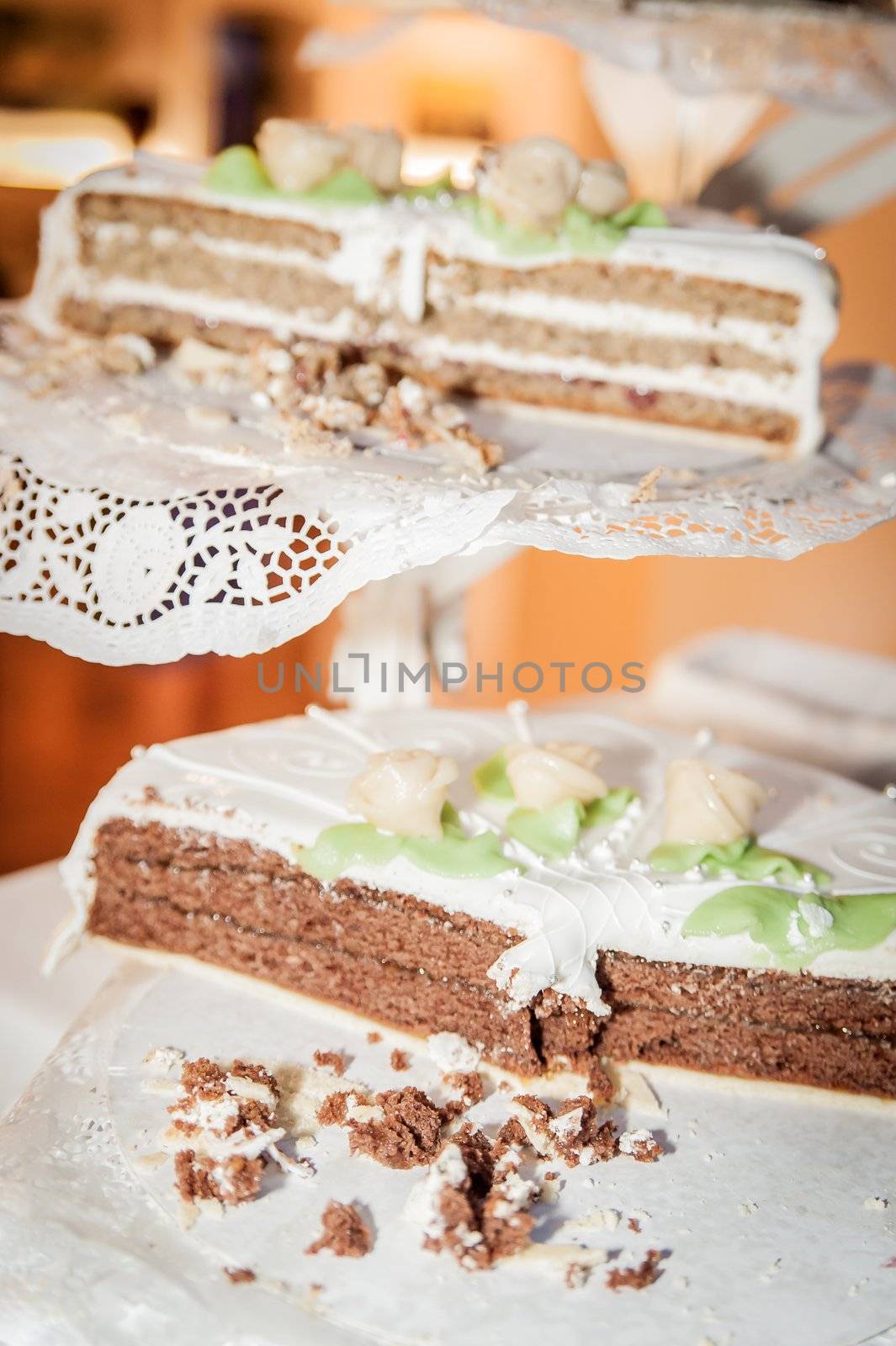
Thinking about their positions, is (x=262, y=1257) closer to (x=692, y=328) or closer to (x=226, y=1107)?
(x=226, y=1107)

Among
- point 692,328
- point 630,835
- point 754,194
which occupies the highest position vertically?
point 754,194

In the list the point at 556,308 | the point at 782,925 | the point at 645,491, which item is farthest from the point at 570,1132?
the point at 556,308

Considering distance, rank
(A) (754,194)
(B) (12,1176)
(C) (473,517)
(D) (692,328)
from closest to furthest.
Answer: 1. (C) (473,517)
2. (B) (12,1176)
3. (D) (692,328)
4. (A) (754,194)

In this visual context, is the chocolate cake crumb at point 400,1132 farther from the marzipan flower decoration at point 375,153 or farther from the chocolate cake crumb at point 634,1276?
the marzipan flower decoration at point 375,153

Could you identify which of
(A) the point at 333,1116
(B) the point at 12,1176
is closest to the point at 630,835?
(A) the point at 333,1116

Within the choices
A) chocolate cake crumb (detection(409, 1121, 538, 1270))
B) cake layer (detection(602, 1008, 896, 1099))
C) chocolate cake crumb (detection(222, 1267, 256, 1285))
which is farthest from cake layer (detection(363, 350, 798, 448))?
chocolate cake crumb (detection(222, 1267, 256, 1285))

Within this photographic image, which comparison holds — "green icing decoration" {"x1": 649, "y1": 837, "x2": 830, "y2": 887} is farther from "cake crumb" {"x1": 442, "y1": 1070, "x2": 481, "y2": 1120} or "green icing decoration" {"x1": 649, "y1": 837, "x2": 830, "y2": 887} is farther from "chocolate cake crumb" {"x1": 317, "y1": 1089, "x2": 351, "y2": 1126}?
"chocolate cake crumb" {"x1": 317, "y1": 1089, "x2": 351, "y2": 1126}
